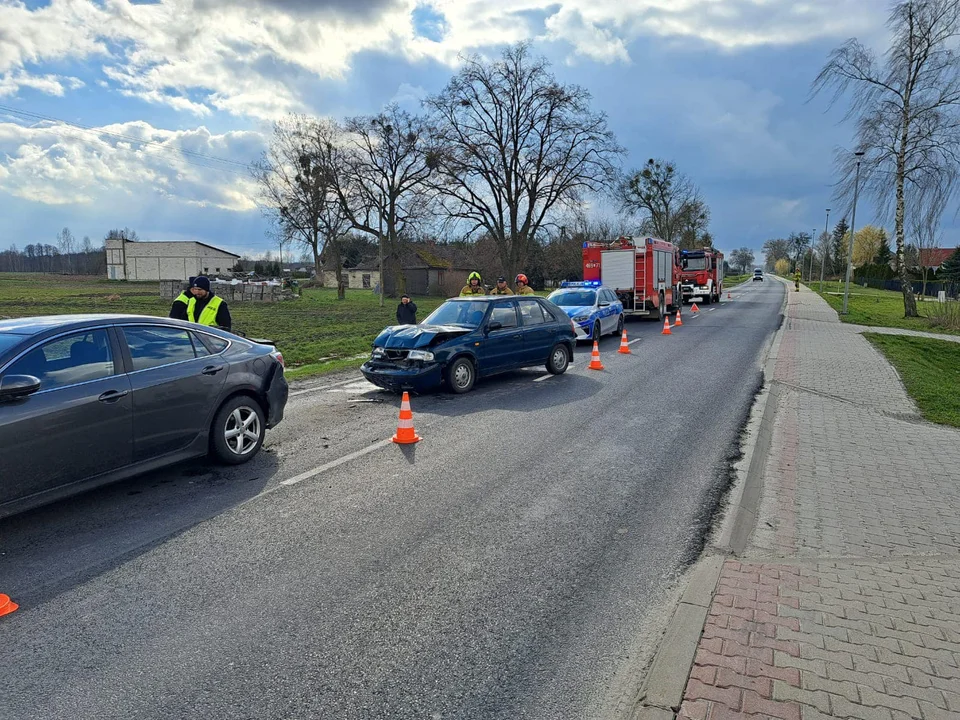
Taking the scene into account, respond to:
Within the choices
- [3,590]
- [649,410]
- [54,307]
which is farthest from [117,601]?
[54,307]

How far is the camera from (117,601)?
3.71 metres

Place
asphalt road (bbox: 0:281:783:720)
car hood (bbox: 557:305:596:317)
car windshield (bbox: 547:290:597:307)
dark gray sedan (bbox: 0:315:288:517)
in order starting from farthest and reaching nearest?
car windshield (bbox: 547:290:597:307) → car hood (bbox: 557:305:596:317) → dark gray sedan (bbox: 0:315:288:517) → asphalt road (bbox: 0:281:783:720)

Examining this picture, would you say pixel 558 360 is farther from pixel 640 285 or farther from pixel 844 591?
pixel 640 285

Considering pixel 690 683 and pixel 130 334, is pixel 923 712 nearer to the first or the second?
pixel 690 683

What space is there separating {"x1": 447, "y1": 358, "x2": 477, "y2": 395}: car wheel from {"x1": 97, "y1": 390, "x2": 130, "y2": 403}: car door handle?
210 inches

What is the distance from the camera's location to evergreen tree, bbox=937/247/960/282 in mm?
54953

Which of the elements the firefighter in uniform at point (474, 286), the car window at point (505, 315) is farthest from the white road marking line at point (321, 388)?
the firefighter in uniform at point (474, 286)

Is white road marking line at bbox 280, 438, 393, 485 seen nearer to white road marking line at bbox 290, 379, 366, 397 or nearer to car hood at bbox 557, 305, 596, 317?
white road marking line at bbox 290, 379, 366, 397

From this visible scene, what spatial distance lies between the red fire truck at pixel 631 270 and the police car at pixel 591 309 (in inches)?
166

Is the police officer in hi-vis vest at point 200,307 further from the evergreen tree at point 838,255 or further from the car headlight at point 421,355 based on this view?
the evergreen tree at point 838,255

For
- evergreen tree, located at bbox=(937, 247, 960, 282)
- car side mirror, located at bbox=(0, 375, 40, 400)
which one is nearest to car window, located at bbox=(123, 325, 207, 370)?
car side mirror, located at bbox=(0, 375, 40, 400)

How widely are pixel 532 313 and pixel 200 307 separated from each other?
5588mm

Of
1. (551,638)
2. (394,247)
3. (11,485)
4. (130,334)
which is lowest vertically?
(551,638)

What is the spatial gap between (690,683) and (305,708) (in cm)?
177
